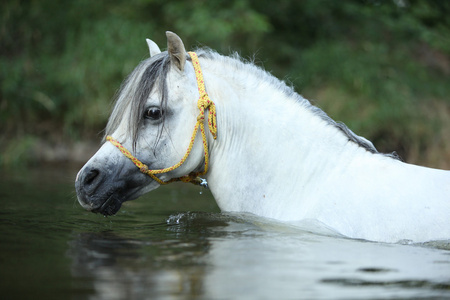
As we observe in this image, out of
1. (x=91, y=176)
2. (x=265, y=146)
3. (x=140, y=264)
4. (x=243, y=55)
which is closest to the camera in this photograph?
(x=140, y=264)

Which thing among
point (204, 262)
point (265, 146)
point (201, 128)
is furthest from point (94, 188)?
point (265, 146)

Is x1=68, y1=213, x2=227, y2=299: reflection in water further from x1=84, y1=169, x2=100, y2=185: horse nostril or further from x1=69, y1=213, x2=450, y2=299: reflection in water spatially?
x1=84, y1=169, x2=100, y2=185: horse nostril

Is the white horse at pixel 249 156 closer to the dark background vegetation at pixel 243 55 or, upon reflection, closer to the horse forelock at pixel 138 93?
the horse forelock at pixel 138 93

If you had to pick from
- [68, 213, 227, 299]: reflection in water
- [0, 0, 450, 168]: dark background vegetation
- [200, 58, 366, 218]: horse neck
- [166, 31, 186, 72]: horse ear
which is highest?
[0, 0, 450, 168]: dark background vegetation

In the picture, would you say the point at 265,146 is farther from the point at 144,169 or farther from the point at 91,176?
the point at 91,176

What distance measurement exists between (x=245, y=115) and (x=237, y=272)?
3.95 feet

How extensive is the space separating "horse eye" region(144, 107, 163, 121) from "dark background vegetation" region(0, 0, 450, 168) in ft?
18.6

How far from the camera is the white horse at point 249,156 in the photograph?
3.35 m

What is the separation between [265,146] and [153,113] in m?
0.74

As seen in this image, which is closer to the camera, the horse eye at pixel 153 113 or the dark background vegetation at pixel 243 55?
the horse eye at pixel 153 113

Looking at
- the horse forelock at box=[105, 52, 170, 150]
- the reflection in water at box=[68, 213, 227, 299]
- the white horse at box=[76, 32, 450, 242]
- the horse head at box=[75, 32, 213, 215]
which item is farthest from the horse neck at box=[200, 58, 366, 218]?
the reflection in water at box=[68, 213, 227, 299]

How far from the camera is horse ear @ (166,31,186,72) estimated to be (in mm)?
3430

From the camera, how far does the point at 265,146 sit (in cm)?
352

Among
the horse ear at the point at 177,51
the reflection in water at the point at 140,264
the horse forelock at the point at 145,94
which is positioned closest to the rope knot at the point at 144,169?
the horse forelock at the point at 145,94
